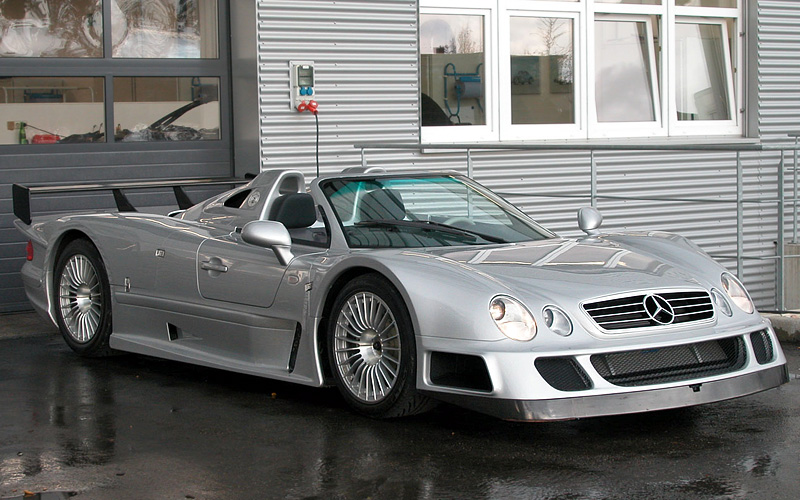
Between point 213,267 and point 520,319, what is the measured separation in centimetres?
211

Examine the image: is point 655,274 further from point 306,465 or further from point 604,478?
point 306,465

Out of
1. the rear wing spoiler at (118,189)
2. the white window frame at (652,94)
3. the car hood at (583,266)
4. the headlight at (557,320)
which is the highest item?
the white window frame at (652,94)

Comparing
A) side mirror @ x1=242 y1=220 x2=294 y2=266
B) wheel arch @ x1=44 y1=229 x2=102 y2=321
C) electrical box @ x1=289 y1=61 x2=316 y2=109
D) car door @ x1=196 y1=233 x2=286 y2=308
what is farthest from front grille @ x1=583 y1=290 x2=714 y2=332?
electrical box @ x1=289 y1=61 x2=316 y2=109

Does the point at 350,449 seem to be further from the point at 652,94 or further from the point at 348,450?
the point at 652,94

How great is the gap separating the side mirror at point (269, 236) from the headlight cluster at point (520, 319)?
135 cm

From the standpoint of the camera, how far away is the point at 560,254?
5.47 m

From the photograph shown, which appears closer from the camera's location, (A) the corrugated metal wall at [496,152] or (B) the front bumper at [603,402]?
(B) the front bumper at [603,402]

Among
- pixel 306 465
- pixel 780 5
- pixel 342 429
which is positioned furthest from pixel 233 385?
pixel 780 5

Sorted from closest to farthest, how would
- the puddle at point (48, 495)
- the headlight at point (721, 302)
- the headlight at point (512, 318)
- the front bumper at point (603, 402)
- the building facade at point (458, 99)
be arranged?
the puddle at point (48, 495)
the front bumper at point (603, 402)
the headlight at point (512, 318)
the headlight at point (721, 302)
the building facade at point (458, 99)

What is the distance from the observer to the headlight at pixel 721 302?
5117mm

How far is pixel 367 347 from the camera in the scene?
523cm

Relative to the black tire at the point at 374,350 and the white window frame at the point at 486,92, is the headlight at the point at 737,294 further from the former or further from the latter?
the white window frame at the point at 486,92

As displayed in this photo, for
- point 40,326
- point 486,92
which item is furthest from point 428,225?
point 486,92

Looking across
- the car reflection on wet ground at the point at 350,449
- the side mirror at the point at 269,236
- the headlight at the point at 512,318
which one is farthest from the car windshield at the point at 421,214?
the headlight at the point at 512,318
